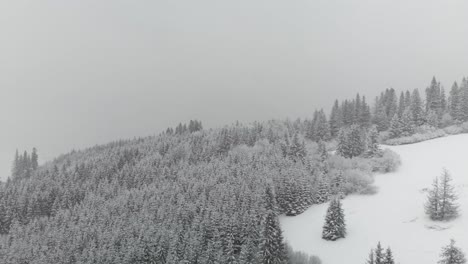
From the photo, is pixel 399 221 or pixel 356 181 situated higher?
pixel 356 181

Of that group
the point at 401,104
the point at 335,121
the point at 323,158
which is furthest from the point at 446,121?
the point at 323,158

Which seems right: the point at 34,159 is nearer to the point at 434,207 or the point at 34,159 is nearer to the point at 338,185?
the point at 338,185

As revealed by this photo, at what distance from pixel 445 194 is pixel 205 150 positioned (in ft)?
278

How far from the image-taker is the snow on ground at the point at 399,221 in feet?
187

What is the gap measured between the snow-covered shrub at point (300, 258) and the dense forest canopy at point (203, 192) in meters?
2.69

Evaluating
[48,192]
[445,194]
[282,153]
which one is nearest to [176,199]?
[282,153]

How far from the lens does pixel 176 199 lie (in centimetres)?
8738

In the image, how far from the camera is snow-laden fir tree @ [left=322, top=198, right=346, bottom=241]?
6594 centimetres

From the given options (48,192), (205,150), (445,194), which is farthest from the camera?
(205,150)

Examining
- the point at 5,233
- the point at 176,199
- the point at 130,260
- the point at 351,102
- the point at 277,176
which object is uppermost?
the point at 351,102

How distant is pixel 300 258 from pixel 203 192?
30521 mm

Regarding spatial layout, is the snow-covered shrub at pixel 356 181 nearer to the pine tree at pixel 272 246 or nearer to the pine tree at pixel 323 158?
the pine tree at pixel 323 158

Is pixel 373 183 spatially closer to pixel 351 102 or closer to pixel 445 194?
pixel 445 194

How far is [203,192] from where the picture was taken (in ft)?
280
